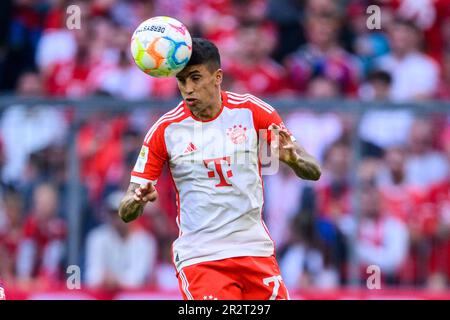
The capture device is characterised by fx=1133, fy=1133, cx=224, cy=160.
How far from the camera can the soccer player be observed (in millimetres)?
8047

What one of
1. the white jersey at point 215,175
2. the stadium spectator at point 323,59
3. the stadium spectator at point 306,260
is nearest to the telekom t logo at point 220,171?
the white jersey at point 215,175

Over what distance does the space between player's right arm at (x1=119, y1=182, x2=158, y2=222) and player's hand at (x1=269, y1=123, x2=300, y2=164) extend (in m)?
0.94

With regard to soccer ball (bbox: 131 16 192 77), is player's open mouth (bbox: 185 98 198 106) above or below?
below

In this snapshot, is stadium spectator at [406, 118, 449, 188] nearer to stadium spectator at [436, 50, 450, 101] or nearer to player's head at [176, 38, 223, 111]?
stadium spectator at [436, 50, 450, 101]

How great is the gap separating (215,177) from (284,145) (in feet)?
1.97

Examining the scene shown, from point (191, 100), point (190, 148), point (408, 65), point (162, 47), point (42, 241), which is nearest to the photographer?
point (162, 47)

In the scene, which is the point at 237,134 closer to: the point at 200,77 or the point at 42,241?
the point at 200,77

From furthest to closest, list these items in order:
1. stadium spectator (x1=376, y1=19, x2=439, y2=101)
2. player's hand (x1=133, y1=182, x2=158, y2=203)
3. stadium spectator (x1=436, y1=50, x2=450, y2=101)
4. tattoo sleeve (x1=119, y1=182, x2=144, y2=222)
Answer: stadium spectator (x1=376, y1=19, x2=439, y2=101) < stadium spectator (x1=436, y1=50, x2=450, y2=101) < tattoo sleeve (x1=119, y1=182, x2=144, y2=222) < player's hand (x1=133, y1=182, x2=158, y2=203)

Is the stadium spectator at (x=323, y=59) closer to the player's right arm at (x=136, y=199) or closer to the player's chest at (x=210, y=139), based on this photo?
the player's chest at (x=210, y=139)

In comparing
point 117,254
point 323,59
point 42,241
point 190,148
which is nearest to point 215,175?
point 190,148

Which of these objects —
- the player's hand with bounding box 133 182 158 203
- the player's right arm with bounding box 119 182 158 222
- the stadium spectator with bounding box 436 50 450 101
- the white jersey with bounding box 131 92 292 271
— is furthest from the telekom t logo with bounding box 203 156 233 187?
the stadium spectator with bounding box 436 50 450 101

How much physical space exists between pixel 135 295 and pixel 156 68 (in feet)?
13.3

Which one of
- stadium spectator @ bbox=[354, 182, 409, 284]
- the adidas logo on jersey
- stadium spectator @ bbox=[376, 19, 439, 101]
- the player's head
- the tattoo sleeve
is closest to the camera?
the tattoo sleeve

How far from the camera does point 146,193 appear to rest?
24.9 ft
